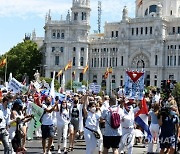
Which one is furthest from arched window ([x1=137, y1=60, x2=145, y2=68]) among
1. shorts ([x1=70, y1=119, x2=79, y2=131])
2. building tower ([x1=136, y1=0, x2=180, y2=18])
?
shorts ([x1=70, y1=119, x2=79, y2=131])

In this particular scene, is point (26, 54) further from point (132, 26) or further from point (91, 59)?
point (132, 26)

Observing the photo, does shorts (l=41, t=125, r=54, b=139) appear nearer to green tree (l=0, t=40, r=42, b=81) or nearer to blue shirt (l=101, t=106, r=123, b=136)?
blue shirt (l=101, t=106, r=123, b=136)

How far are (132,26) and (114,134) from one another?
3511 inches

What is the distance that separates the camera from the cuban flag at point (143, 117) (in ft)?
59.1

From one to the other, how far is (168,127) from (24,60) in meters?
96.7

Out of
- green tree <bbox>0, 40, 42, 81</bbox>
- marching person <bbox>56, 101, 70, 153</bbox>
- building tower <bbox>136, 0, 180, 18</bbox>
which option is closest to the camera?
marching person <bbox>56, 101, 70, 153</bbox>

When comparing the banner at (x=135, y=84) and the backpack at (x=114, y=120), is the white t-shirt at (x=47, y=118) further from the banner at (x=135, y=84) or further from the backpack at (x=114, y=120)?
the banner at (x=135, y=84)

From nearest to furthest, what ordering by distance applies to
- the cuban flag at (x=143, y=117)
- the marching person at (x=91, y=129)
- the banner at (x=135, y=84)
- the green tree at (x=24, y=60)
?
1. the marching person at (x=91, y=129)
2. the cuban flag at (x=143, y=117)
3. the banner at (x=135, y=84)
4. the green tree at (x=24, y=60)

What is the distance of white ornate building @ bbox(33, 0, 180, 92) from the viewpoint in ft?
317

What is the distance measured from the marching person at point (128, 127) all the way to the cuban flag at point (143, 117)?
1.91 m

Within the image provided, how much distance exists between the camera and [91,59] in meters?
106

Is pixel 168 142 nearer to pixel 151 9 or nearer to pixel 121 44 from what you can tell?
pixel 121 44

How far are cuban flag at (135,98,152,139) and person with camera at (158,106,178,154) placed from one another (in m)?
3.89

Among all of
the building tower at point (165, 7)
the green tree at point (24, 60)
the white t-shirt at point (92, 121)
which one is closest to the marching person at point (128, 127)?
the white t-shirt at point (92, 121)
